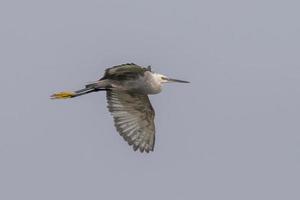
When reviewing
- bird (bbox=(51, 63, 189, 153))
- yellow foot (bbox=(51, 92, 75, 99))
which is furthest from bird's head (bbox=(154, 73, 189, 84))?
yellow foot (bbox=(51, 92, 75, 99))

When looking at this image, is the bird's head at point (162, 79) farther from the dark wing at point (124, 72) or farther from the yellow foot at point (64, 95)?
the yellow foot at point (64, 95)

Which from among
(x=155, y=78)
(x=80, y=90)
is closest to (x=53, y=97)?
(x=80, y=90)

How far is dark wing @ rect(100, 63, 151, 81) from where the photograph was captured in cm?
2275

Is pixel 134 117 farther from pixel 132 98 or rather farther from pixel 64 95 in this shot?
pixel 64 95

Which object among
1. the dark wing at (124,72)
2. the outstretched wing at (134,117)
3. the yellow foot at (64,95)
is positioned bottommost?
the outstretched wing at (134,117)

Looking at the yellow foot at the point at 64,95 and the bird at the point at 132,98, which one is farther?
the yellow foot at the point at 64,95

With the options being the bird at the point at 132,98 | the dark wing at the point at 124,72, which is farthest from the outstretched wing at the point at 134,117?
the dark wing at the point at 124,72

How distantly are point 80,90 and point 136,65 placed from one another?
1.92 m

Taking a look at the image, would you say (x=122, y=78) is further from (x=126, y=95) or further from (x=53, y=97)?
(x=53, y=97)

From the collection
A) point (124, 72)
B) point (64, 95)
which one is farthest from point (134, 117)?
point (64, 95)

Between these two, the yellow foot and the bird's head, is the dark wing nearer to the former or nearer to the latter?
the bird's head

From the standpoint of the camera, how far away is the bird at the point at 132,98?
23.3 metres

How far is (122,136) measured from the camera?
77.0ft

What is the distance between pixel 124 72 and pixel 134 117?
1351 millimetres
